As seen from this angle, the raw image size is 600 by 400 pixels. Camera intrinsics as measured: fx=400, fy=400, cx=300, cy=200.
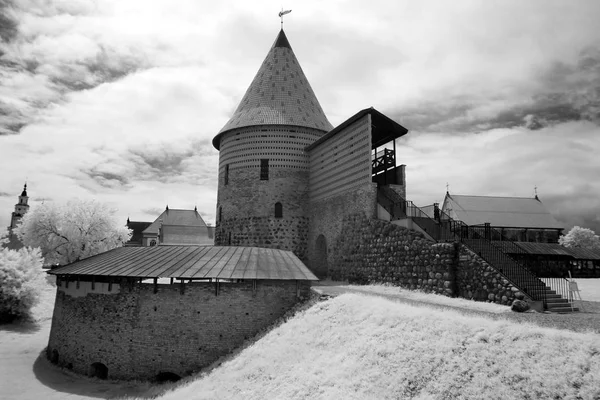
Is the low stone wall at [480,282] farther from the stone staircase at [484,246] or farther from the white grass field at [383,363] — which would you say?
the white grass field at [383,363]

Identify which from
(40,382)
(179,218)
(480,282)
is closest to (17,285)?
(40,382)

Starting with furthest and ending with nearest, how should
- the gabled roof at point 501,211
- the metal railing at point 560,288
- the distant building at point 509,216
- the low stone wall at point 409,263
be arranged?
the gabled roof at point 501,211 < the distant building at point 509,216 < the metal railing at point 560,288 < the low stone wall at point 409,263

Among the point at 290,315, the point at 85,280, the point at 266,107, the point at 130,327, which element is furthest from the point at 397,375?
the point at 266,107

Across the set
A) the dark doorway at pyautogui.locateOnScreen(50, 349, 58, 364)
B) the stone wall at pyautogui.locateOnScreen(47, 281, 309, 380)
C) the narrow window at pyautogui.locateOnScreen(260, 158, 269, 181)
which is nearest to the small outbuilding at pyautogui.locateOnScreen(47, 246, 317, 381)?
the stone wall at pyautogui.locateOnScreen(47, 281, 309, 380)

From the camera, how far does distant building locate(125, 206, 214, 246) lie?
202 ft

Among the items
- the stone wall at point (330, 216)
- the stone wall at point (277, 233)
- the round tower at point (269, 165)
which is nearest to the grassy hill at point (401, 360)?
the stone wall at point (330, 216)

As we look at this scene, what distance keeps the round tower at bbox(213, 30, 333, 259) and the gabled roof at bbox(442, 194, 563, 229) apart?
18.9 meters

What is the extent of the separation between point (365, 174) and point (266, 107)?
998 cm

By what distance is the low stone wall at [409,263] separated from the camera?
41.6 ft

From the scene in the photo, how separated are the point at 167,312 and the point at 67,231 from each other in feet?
80.8

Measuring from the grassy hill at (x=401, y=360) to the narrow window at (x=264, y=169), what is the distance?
13439 mm

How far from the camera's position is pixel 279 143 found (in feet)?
82.3

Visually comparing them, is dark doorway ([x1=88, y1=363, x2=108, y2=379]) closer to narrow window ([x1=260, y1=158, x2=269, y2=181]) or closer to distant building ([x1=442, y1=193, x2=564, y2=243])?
narrow window ([x1=260, y1=158, x2=269, y2=181])

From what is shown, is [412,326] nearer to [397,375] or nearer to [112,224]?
[397,375]
